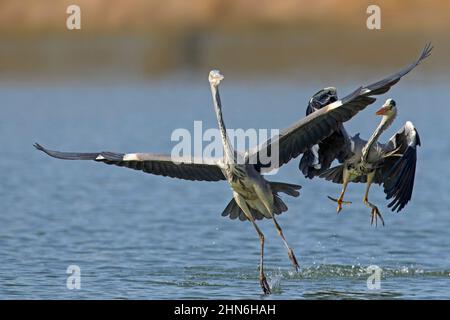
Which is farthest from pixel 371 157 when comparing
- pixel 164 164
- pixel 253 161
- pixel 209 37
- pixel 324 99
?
pixel 209 37

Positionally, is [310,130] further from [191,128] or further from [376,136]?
[191,128]

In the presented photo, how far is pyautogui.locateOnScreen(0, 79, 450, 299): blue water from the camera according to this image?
1322 centimetres

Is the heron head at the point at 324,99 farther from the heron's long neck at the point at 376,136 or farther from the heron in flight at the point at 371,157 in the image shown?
the heron's long neck at the point at 376,136

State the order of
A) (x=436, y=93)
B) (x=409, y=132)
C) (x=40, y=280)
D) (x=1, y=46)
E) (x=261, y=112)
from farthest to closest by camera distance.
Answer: (x=1, y=46)
(x=436, y=93)
(x=261, y=112)
(x=40, y=280)
(x=409, y=132)

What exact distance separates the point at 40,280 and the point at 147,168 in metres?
1.85

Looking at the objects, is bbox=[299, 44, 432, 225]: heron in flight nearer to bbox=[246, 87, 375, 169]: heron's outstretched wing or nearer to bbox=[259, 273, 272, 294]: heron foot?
bbox=[246, 87, 375, 169]: heron's outstretched wing

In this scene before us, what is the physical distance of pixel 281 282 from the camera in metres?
13.3

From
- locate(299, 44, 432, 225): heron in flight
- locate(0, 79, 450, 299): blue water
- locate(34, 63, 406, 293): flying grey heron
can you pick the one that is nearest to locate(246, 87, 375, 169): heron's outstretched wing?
locate(34, 63, 406, 293): flying grey heron

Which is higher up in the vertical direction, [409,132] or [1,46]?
[1,46]

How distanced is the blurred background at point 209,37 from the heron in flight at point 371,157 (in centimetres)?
2698

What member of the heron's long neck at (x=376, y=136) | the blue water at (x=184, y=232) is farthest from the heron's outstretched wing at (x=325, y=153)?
the blue water at (x=184, y=232)

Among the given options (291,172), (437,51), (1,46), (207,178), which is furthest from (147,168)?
(1,46)
